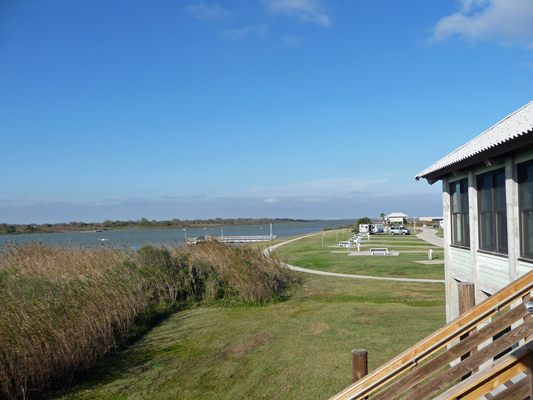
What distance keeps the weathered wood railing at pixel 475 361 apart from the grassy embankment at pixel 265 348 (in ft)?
13.2

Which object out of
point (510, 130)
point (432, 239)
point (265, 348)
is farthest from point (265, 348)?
point (432, 239)

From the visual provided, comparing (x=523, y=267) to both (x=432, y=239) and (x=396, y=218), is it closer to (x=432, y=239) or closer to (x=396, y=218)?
(x=432, y=239)

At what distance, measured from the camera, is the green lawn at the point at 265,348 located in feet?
26.0

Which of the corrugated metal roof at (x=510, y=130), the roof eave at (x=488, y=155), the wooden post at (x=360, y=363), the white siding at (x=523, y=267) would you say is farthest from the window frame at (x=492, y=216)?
the wooden post at (x=360, y=363)

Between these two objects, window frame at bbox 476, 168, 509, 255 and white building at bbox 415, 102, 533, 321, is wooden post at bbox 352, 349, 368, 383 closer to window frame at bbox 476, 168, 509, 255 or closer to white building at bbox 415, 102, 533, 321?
white building at bbox 415, 102, 533, 321

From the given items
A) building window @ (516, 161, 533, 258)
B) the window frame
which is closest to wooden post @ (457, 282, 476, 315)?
building window @ (516, 161, 533, 258)

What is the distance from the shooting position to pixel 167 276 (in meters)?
16.0

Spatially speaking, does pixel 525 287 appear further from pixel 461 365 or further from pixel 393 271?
pixel 393 271

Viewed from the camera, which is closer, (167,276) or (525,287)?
(525,287)

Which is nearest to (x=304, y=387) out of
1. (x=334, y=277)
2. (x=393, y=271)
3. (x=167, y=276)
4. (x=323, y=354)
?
(x=323, y=354)

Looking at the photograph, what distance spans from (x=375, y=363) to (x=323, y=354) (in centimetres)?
123

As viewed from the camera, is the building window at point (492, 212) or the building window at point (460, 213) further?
the building window at point (460, 213)

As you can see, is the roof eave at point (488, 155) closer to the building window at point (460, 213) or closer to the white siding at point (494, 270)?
the building window at point (460, 213)

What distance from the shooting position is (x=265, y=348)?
33.2 feet
